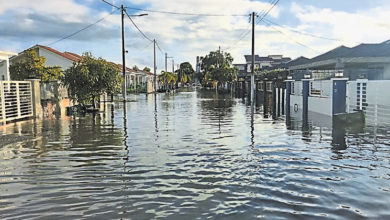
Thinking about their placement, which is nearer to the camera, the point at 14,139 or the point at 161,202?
the point at 161,202

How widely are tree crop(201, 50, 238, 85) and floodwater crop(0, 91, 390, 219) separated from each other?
4869 centimetres

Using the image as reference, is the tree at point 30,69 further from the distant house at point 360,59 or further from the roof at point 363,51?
the roof at point 363,51

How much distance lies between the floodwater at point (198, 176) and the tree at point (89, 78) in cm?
887

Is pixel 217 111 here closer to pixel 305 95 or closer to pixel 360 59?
Result: pixel 305 95

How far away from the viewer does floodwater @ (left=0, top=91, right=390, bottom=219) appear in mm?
5055

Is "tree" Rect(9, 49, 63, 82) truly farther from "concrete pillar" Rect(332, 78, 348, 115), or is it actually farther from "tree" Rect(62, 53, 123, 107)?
"concrete pillar" Rect(332, 78, 348, 115)

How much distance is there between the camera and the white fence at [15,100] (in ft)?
48.9

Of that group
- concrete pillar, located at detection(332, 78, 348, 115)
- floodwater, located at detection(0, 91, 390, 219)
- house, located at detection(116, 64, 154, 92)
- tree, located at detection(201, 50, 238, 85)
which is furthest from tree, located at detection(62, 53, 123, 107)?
tree, located at detection(201, 50, 238, 85)

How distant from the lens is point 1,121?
14.7m

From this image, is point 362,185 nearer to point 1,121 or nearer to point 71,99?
point 1,121

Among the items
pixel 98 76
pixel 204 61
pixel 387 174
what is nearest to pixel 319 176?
pixel 387 174

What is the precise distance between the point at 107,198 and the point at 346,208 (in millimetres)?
3661

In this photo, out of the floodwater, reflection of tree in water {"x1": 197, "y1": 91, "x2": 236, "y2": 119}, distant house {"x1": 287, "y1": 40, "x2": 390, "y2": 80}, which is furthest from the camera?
distant house {"x1": 287, "y1": 40, "x2": 390, "y2": 80}

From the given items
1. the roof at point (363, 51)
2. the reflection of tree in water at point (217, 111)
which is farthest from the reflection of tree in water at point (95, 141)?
the roof at point (363, 51)
